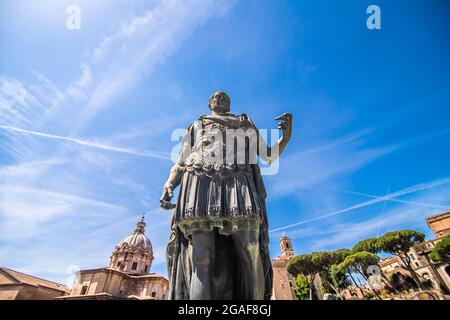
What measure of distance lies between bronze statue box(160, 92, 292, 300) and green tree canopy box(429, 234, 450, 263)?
169ft

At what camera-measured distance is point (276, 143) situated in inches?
173

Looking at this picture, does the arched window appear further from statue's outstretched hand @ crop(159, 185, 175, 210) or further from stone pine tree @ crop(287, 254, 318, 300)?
statue's outstretched hand @ crop(159, 185, 175, 210)

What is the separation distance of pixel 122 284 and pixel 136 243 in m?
11.5

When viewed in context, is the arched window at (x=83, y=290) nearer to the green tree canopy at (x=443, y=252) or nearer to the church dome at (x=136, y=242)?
the church dome at (x=136, y=242)

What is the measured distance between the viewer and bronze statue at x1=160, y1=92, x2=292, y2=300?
10.3 ft

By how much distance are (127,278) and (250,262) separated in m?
60.0

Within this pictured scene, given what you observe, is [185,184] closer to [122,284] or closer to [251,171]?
[251,171]

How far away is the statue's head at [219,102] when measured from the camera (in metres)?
4.66

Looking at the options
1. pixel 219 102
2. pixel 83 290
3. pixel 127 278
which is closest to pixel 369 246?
pixel 127 278

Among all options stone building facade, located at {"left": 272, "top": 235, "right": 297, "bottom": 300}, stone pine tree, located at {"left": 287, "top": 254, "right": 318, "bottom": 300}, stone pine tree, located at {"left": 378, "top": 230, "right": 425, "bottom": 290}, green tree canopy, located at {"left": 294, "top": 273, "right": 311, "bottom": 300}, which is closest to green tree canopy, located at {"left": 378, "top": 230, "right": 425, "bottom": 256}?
stone pine tree, located at {"left": 378, "top": 230, "right": 425, "bottom": 290}

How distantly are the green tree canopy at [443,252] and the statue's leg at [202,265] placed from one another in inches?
2052
